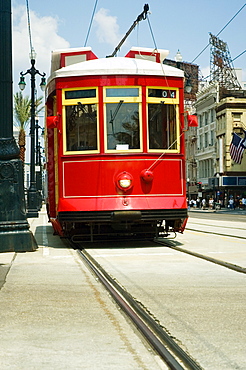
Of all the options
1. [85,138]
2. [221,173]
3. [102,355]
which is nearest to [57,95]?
[85,138]

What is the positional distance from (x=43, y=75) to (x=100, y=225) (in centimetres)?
2285

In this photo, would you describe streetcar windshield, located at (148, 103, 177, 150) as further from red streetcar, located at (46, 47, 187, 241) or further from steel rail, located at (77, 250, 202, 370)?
steel rail, located at (77, 250, 202, 370)

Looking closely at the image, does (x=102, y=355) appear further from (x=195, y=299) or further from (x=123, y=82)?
(x=123, y=82)

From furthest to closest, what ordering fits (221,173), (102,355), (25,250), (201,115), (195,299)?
1. (201,115)
2. (221,173)
3. (25,250)
4. (195,299)
5. (102,355)

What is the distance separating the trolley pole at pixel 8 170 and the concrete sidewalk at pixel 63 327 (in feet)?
9.17

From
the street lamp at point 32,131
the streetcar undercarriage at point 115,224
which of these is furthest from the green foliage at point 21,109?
the streetcar undercarriage at point 115,224

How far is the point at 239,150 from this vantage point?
62812mm

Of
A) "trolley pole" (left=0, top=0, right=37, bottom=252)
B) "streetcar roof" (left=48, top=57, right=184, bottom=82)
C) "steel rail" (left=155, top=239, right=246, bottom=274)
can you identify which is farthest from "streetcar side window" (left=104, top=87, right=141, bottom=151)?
"steel rail" (left=155, top=239, right=246, bottom=274)

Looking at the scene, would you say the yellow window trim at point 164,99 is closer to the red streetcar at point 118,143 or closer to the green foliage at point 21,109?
the red streetcar at point 118,143

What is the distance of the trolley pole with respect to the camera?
38.6 feet

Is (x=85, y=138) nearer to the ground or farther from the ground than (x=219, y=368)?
farther from the ground

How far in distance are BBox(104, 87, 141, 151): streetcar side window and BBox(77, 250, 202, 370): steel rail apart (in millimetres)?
4682

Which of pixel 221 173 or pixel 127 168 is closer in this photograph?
pixel 127 168

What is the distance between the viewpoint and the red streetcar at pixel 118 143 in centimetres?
1228
